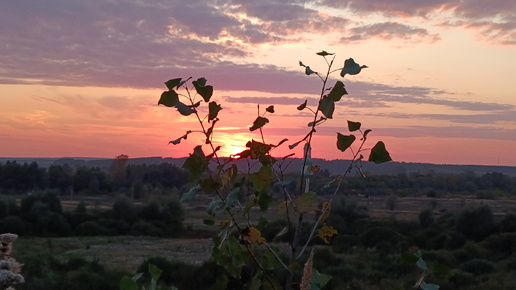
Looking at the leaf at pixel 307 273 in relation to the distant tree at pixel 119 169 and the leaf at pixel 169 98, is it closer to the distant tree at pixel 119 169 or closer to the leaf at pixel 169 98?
the leaf at pixel 169 98

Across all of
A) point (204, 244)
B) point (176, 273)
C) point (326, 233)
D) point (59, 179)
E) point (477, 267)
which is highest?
point (326, 233)

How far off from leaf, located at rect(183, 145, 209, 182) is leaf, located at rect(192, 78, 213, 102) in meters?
0.15

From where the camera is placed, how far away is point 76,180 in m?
68.9

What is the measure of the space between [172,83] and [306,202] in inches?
19.6

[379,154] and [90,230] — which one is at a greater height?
[379,154]

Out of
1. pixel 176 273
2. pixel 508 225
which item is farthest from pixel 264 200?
pixel 508 225

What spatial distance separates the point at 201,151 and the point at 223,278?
1.41 feet

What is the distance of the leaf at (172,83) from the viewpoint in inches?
74.2

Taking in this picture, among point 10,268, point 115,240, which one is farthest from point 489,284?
point 115,240

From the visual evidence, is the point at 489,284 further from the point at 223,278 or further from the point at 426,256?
the point at 223,278

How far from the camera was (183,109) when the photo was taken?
74.9 inches

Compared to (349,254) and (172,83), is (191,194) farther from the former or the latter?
(349,254)

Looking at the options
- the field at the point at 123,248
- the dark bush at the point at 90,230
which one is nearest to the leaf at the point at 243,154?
the field at the point at 123,248

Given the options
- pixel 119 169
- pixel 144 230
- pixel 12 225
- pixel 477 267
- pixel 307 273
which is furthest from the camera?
pixel 119 169
